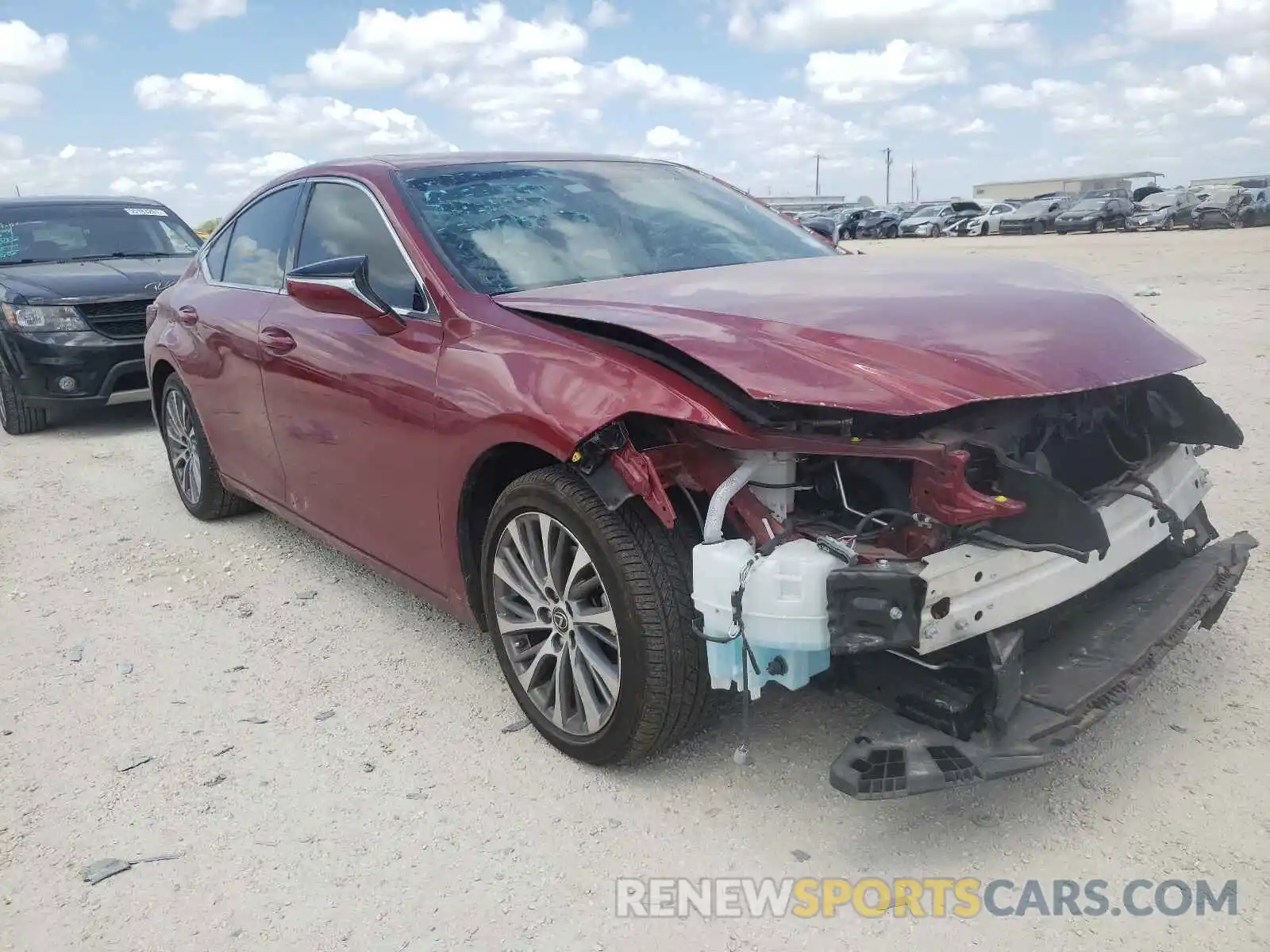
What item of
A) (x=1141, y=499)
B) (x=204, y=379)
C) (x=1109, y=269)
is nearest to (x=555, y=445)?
(x=1141, y=499)

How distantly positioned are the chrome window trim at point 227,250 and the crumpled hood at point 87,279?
305 cm

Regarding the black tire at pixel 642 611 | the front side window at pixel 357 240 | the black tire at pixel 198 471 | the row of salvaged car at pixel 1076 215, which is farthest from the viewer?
the row of salvaged car at pixel 1076 215

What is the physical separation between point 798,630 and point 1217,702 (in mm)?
1609

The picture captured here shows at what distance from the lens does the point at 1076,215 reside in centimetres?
3425

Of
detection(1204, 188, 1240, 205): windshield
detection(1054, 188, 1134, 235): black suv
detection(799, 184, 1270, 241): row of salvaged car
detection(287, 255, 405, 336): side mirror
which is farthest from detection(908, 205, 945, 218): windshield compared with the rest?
detection(287, 255, 405, 336): side mirror

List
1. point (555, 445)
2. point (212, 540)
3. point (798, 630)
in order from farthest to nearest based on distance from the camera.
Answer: point (212, 540) < point (555, 445) < point (798, 630)

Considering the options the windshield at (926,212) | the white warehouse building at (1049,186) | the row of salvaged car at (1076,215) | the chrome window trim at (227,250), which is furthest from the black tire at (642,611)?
the white warehouse building at (1049,186)

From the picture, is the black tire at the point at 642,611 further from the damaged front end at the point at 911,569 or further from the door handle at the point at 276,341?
the door handle at the point at 276,341

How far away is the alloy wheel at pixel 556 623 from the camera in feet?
9.04

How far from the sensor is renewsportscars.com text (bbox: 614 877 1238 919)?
224 cm

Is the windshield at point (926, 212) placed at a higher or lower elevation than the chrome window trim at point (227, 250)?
lower

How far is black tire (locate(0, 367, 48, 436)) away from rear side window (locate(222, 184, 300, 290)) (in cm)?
414

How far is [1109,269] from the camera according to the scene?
17.2m

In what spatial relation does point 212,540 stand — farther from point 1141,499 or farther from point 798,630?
point 1141,499
